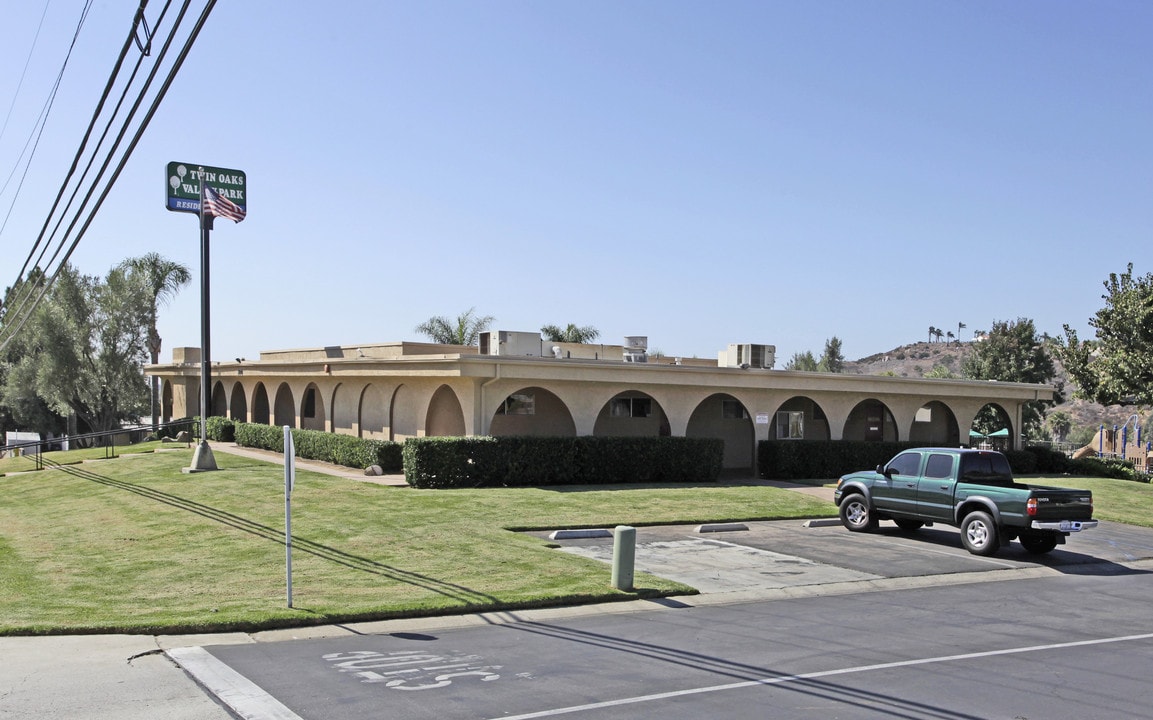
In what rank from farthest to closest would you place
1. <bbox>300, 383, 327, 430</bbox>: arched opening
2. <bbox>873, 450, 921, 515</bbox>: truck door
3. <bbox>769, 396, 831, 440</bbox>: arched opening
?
<bbox>300, 383, 327, 430</bbox>: arched opening < <bbox>769, 396, 831, 440</bbox>: arched opening < <bbox>873, 450, 921, 515</bbox>: truck door

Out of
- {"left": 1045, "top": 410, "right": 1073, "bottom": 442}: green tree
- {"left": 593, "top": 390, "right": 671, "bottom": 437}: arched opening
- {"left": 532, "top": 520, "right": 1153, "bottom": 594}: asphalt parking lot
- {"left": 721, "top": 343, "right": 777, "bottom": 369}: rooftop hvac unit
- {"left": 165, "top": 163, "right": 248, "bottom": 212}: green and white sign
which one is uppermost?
{"left": 165, "top": 163, "right": 248, "bottom": 212}: green and white sign

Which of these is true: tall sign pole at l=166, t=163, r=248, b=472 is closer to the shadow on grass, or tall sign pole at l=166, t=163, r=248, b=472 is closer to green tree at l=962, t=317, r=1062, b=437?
the shadow on grass

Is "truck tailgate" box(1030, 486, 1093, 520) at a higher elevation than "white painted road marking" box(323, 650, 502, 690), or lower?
higher

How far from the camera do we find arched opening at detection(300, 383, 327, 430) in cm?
3653

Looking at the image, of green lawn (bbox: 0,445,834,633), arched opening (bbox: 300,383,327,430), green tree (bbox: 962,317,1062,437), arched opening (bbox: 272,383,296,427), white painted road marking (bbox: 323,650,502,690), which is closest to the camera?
white painted road marking (bbox: 323,650,502,690)

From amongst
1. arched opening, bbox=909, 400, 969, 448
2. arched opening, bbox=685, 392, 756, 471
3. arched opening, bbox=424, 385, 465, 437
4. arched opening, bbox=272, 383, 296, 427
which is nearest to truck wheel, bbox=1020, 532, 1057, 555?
arched opening, bbox=685, 392, 756, 471

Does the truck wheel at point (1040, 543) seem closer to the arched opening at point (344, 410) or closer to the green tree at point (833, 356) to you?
the arched opening at point (344, 410)

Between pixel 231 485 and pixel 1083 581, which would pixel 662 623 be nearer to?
pixel 1083 581

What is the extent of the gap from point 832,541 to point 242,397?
32.9 meters

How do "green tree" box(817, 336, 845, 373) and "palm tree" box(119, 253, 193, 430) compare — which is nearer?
"palm tree" box(119, 253, 193, 430)

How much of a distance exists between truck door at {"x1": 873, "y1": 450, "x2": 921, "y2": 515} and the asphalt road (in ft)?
11.6

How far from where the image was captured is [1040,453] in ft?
118

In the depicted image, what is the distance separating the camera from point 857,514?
2036cm

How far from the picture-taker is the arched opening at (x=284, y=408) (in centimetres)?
4006
